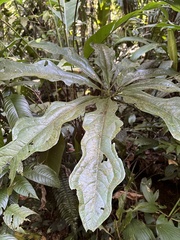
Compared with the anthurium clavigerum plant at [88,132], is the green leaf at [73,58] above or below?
above

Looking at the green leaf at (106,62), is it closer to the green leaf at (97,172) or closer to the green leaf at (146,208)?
the green leaf at (97,172)

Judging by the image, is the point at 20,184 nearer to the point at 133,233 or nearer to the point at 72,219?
the point at 72,219

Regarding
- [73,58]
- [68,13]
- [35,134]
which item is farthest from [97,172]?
[68,13]

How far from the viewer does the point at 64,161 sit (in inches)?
40.6

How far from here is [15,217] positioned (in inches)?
26.4

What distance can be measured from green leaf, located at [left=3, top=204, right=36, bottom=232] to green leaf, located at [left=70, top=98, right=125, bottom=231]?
0.23m

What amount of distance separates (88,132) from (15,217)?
307 mm

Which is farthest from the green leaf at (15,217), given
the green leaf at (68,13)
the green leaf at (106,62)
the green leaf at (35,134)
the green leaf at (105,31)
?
the green leaf at (68,13)

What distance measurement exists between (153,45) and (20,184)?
0.67 metres

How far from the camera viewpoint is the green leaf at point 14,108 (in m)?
0.76

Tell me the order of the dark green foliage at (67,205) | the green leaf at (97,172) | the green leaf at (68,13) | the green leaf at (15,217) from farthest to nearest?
the green leaf at (68,13) → the dark green foliage at (67,205) → the green leaf at (15,217) → the green leaf at (97,172)

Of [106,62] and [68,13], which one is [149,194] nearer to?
[106,62]

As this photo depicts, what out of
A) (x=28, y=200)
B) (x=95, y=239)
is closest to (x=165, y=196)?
(x=95, y=239)

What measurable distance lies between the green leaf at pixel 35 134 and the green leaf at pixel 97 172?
0.21ft
